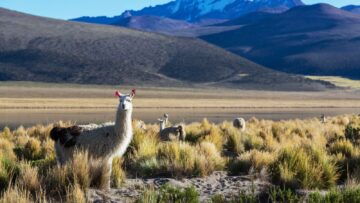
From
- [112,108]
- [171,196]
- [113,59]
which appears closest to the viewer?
[171,196]

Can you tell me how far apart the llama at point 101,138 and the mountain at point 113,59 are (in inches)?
3178

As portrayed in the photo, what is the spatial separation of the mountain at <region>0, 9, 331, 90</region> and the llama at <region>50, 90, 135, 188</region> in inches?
3178

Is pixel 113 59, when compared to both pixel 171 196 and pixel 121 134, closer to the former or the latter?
pixel 121 134

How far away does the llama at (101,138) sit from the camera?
Answer: 782cm

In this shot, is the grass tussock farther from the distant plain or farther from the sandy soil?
the distant plain

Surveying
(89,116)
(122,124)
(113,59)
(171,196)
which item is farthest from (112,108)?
(113,59)

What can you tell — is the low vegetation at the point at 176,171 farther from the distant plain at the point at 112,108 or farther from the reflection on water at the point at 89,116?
the distant plain at the point at 112,108

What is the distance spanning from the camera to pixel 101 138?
7945 millimetres

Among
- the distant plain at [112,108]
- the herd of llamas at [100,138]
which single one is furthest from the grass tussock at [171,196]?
the distant plain at [112,108]

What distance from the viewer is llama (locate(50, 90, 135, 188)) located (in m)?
7.82

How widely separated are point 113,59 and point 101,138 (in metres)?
94.7

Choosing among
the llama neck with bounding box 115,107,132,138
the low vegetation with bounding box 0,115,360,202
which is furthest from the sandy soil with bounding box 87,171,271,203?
the llama neck with bounding box 115,107,132,138

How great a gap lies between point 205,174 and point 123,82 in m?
81.6

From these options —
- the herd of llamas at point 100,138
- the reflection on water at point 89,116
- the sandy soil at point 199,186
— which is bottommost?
the reflection on water at point 89,116
